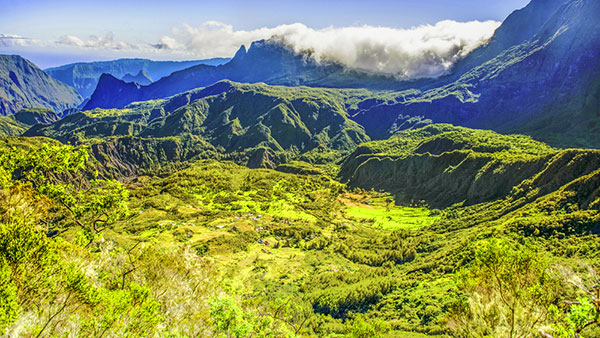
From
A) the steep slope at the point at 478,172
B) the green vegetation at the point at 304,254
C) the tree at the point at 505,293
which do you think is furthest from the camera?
the steep slope at the point at 478,172

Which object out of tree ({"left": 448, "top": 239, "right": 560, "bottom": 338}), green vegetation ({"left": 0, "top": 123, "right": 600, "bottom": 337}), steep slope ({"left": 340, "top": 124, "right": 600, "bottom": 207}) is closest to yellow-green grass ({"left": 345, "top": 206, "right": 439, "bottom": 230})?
green vegetation ({"left": 0, "top": 123, "right": 600, "bottom": 337})

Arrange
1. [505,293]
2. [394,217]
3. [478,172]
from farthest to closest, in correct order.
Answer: [394,217] < [478,172] < [505,293]

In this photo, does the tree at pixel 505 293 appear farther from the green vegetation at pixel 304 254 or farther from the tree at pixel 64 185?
the tree at pixel 64 185

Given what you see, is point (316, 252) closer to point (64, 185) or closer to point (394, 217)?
point (394, 217)

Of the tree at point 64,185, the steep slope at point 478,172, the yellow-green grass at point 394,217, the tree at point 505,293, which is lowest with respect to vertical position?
the yellow-green grass at point 394,217

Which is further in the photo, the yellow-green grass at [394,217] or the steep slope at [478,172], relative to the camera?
the yellow-green grass at [394,217]

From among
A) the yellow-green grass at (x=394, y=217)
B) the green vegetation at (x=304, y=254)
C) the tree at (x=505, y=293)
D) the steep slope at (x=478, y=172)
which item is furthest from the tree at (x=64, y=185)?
the yellow-green grass at (x=394, y=217)

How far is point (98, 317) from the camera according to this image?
1772 cm

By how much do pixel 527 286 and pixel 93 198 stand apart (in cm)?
3180

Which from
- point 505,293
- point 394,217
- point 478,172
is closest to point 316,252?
point 394,217

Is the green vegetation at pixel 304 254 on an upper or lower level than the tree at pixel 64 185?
lower

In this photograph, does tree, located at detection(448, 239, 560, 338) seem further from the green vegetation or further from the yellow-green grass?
the yellow-green grass

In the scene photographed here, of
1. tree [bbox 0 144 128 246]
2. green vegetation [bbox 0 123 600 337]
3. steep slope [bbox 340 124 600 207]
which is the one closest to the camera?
green vegetation [bbox 0 123 600 337]

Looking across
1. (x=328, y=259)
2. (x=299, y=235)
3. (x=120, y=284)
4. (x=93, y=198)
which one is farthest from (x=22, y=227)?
(x=299, y=235)
